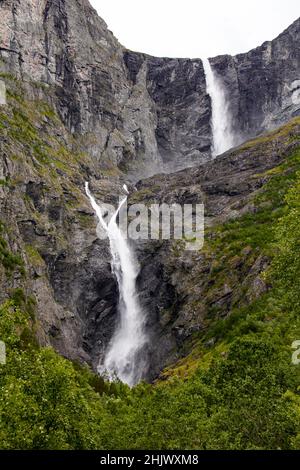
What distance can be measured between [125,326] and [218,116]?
108700mm

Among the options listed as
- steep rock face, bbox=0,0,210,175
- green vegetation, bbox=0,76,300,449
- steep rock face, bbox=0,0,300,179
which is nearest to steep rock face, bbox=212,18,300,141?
steep rock face, bbox=0,0,300,179

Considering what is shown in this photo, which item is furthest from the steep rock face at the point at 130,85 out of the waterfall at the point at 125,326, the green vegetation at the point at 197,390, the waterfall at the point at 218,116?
the green vegetation at the point at 197,390

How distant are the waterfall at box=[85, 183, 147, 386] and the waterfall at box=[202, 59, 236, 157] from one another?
244 feet

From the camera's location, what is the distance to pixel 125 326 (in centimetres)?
9094

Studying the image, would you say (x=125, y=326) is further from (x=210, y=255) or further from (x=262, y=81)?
(x=262, y=81)

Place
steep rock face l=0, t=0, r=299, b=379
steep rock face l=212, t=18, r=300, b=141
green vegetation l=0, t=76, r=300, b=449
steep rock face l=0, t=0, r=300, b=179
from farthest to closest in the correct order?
steep rock face l=212, t=18, r=300, b=141 < steep rock face l=0, t=0, r=300, b=179 < steep rock face l=0, t=0, r=299, b=379 < green vegetation l=0, t=76, r=300, b=449

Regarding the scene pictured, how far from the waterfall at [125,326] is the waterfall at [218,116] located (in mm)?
74478

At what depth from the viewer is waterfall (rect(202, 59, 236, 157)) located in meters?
173

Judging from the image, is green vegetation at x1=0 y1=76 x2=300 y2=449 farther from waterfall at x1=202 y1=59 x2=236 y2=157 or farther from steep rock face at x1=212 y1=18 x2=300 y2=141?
steep rock face at x1=212 y1=18 x2=300 y2=141

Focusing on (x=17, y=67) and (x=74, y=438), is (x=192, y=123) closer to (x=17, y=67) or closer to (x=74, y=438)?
(x=17, y=67)

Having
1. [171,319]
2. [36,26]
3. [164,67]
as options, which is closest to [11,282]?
[171,319]

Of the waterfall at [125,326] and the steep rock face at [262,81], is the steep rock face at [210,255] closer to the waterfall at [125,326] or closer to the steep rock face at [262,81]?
the waterfall at [125,326]

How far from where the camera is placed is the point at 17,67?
137 metres

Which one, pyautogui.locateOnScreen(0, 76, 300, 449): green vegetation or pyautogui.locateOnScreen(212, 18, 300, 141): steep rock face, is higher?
pyautogui.locateOnScreen(212, 18, 300, 141): steep rock face
